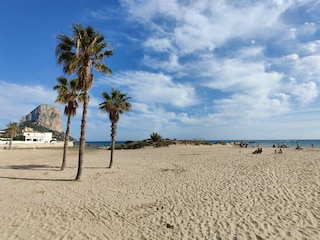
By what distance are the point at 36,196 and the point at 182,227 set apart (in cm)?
752

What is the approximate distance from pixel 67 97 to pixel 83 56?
5.79m

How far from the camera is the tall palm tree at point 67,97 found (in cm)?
1869

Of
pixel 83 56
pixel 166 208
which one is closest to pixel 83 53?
pixel 83 56

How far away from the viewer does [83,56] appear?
47.1 ft

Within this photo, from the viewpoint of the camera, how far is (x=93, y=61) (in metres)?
15.1

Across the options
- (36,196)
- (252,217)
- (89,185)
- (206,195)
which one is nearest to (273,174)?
(206,195)

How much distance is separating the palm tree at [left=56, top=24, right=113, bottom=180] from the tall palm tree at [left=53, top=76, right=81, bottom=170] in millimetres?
3732

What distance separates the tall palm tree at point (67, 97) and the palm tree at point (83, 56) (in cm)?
373

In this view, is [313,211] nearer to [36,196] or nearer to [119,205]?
[119,205]

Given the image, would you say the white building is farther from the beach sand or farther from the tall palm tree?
the beach sand

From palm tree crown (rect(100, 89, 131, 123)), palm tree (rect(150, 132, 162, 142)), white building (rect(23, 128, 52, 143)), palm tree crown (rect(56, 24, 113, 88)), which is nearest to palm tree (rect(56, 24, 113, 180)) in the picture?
palm tree crown (rect(56, 24, 113, 88))

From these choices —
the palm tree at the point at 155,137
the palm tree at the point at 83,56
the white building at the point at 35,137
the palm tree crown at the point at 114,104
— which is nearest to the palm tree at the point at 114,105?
the palm tree crown at the point at 114,104

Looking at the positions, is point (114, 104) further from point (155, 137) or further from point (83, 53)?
point (155, 137)

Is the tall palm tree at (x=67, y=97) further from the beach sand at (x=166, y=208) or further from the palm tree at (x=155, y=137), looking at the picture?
the palm tree at (x=155, y=137)
